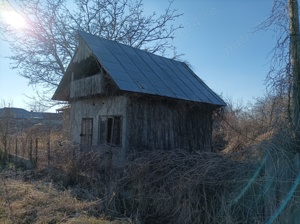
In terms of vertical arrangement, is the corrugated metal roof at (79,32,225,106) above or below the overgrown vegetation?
above

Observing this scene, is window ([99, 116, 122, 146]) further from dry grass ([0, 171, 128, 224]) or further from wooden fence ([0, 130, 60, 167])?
dry grass ([0, 171, 128, 224])

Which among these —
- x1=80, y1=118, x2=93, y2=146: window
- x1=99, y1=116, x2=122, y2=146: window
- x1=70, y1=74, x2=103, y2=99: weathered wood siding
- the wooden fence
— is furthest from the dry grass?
x1=80, y1=118, x2=93, y2=146: window

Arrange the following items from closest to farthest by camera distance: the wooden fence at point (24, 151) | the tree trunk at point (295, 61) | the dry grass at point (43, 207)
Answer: the tree trunk at point (295, 61) < the dry grass at point (43, 207) < the wooden fence at point (24, 151)

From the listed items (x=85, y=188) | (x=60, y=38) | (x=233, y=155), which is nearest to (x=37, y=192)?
(x=85, y=188)

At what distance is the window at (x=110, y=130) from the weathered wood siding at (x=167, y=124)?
662mm

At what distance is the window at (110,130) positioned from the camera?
10898 mm

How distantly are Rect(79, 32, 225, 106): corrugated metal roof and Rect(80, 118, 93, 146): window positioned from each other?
312 cm

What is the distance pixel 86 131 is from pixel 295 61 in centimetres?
958

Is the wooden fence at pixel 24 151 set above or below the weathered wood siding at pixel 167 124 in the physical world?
below

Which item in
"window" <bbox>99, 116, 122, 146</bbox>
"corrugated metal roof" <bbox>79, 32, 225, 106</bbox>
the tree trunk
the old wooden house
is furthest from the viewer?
"window" <bbox>99, 116, 122, 146</bbox>

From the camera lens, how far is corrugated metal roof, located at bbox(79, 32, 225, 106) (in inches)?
405

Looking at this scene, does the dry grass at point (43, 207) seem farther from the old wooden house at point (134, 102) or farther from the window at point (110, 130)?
the window at point (110, 130)

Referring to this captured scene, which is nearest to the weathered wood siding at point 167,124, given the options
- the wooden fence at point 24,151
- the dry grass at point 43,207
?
the wooden fence at point 24,151

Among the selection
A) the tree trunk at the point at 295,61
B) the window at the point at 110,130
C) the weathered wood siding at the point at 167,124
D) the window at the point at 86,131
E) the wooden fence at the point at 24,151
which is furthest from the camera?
the window at the point at 86,131
